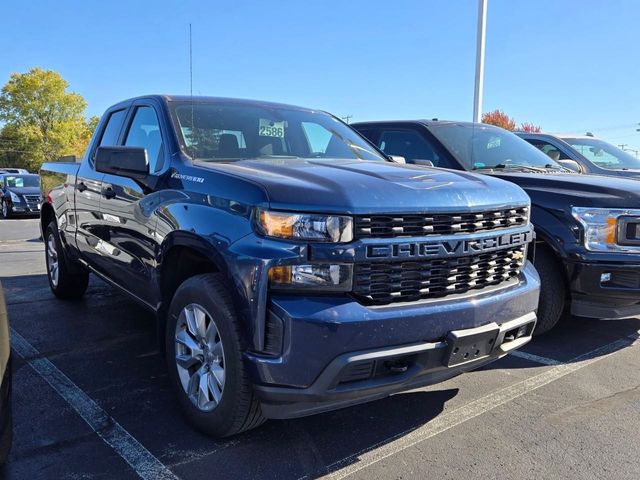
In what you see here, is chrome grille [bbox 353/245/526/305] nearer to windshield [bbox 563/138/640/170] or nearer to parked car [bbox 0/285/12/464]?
parked car [bbox 0/285/12/464]

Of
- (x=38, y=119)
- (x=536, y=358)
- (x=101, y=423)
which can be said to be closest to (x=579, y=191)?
(x=536, y=358)

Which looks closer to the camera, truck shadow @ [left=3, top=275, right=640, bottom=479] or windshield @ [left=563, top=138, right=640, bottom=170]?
truck shadow @ [left=3, top=275, right=640, bottom=479]

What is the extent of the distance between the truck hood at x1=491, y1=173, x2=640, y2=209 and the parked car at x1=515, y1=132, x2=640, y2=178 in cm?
308

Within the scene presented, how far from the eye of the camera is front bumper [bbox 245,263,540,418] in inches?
94.5

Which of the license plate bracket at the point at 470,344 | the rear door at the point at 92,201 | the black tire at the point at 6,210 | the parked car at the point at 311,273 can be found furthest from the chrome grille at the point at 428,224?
the black tire at the point at 6,210

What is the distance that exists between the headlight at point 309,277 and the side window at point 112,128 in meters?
2.79

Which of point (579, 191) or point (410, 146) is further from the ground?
point (410, 146)

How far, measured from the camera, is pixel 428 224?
106 inches

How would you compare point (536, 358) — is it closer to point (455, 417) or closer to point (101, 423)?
point (455, 417)

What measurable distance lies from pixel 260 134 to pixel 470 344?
213 cm

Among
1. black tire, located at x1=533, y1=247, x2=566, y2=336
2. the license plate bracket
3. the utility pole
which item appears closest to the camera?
the license plate bracket

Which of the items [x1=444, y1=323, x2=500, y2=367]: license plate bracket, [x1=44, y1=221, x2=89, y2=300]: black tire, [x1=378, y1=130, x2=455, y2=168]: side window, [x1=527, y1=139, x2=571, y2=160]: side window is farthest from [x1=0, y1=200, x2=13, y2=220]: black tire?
[x1=444, y1=323, x2=500, y2=367]: license plate bracket

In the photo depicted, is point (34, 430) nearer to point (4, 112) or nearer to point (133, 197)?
point (133, 197)

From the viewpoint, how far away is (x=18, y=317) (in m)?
5.28
